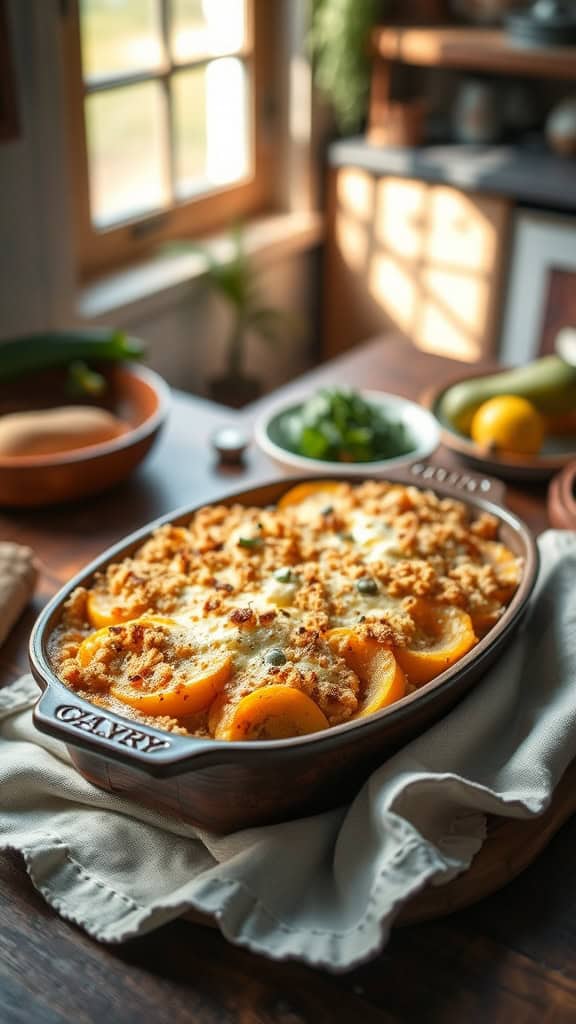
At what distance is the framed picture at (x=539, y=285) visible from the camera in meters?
2.67

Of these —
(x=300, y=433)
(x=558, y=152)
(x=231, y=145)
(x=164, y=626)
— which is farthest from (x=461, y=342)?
(x=164, y=626)

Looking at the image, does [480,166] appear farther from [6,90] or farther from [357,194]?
[6,90]

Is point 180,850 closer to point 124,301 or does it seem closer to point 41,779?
point 41,779

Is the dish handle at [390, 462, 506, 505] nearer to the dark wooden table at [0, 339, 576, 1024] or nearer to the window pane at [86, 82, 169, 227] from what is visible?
Result: the dark wooden table at [0, 339, 576, 1024]

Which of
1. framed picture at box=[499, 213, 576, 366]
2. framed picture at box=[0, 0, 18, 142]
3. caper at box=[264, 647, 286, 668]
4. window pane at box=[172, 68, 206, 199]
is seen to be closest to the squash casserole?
caper at box=[264, 647, 286, 668]

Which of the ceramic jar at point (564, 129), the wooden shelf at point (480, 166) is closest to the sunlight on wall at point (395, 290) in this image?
the wooden shelf at point (480, 166)

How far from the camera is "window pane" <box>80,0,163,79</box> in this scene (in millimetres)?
2348

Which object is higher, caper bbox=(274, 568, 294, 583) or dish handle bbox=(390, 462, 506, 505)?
caper bbox=(274, 568, 294, 583)

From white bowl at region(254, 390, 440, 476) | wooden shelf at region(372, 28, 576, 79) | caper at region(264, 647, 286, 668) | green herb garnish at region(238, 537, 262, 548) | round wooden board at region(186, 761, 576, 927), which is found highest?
wooden shelf at region(372, 28, 576, 79)

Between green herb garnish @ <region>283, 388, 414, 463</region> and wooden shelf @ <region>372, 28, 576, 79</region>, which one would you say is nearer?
green herb garnish @ <region>283, 388, 414, 463</region>

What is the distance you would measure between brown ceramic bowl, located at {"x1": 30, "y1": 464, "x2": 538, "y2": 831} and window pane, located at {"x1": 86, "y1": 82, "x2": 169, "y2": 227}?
71.0 inches

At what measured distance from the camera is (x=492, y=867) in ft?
2.74

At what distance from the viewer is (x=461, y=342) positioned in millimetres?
2992

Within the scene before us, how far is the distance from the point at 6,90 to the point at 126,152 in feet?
2.02
